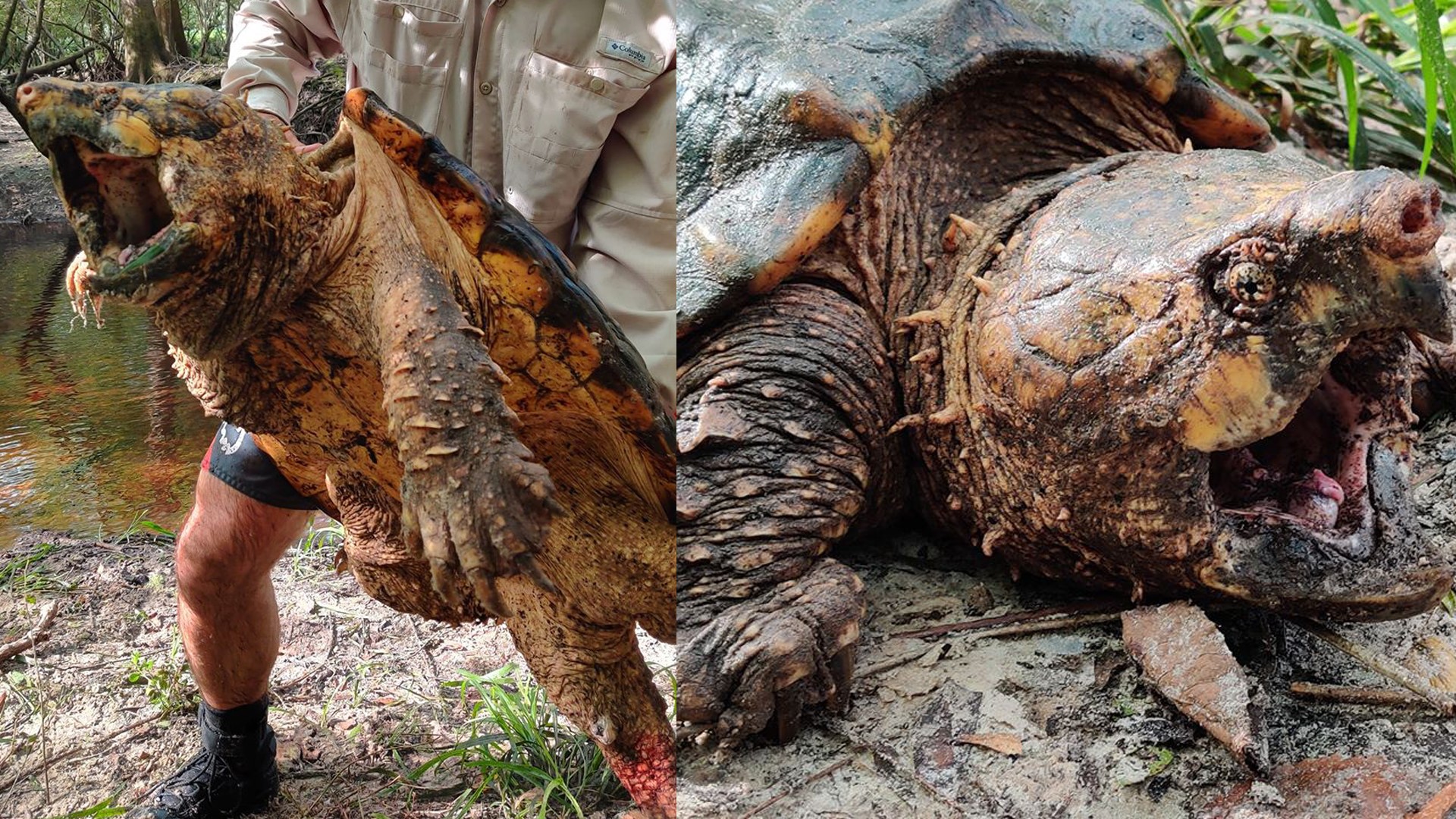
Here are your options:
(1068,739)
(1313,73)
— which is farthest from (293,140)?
(1313,73)

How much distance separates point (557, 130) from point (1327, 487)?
3.64ft

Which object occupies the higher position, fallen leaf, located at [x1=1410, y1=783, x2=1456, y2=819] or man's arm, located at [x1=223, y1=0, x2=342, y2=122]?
man's arm, located at [x1=223, y1=0, x2=342, y2=122]

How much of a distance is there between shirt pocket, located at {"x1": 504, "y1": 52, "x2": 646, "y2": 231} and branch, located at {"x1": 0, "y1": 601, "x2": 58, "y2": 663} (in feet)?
1.99

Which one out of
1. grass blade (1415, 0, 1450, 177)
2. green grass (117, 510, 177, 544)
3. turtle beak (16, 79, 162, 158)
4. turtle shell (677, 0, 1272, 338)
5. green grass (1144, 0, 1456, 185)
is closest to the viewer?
turtle beak (16, 79, 162, 158)

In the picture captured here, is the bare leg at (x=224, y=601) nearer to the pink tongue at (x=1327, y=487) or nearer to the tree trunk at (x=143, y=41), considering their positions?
the tree trunk at (x=143, y=41)

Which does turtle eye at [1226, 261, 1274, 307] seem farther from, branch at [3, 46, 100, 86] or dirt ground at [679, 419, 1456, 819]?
branch at [3, 46, 100, 86]

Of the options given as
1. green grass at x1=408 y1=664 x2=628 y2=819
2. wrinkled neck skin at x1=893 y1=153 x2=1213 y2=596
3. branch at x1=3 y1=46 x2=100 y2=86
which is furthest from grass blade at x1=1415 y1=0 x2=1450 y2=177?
branch at x1=3 y1=46 x2=100 y2=86

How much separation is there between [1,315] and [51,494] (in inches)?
6.9

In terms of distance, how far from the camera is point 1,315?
0.98 m

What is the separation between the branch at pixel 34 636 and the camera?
99 cm

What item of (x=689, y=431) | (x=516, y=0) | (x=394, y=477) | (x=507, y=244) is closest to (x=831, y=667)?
(x=689, y=431)

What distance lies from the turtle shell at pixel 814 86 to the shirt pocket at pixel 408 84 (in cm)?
76

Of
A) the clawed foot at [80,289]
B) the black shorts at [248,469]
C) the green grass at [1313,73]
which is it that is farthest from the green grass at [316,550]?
the green grass at [1313,73]

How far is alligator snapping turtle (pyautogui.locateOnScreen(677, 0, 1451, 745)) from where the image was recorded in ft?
4.27
